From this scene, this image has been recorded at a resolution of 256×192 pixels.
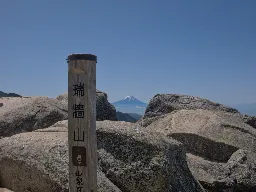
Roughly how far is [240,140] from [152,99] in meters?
8.80

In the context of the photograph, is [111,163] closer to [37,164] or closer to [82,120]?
[37,164]

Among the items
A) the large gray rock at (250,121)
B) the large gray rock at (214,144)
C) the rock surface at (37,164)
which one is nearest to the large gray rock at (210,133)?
the large gray rock at (214,144)

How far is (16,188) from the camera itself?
11.4m

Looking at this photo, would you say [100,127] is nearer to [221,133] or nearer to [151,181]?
[151,181]

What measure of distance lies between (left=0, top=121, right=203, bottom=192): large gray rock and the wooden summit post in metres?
2.99

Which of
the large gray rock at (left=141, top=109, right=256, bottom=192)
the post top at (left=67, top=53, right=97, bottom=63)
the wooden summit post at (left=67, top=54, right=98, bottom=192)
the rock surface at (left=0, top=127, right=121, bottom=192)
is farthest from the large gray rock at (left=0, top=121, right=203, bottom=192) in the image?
the post top at (left=67, top=53, right=97, bottom=63)

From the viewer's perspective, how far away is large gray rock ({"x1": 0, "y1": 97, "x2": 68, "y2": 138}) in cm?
1856

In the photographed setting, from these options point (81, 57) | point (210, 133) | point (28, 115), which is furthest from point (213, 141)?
point (81, 57)

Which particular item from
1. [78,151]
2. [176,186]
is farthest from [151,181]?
[78,151]

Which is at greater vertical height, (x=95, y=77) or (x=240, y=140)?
(x=95, y=77)

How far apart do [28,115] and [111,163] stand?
9273mm

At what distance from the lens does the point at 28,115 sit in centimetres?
1895

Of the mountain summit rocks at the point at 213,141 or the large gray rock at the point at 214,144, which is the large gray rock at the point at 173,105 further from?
the large gray rock at the point at 214,144

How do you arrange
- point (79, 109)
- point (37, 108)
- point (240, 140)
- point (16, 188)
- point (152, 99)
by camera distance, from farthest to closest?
point (152, 99) < point (37, 108) < point (240, 140) < point (16, 188) < point (79, 109)
